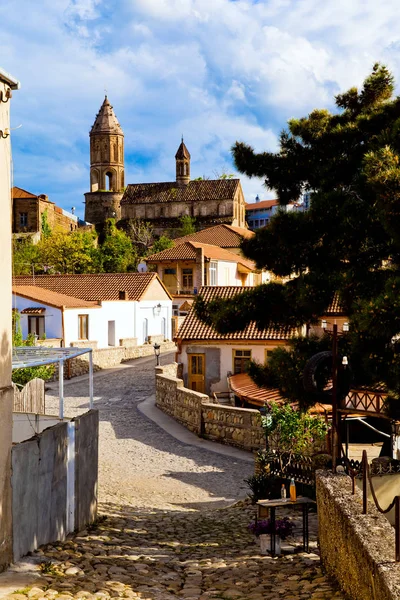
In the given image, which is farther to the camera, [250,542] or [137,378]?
[137,378]

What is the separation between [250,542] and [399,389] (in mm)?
3696

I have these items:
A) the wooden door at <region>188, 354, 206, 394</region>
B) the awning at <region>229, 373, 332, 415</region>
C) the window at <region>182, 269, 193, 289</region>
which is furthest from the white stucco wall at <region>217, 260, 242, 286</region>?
the awning at <region>229, 373, 332, 415</region>

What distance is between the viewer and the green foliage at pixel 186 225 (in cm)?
9375

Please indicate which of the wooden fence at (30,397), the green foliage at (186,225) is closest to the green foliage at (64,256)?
the green foliage at (186,225)

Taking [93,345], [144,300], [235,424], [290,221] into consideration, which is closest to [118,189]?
[144,300]

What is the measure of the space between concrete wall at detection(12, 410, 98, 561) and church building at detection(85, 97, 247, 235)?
84.9m

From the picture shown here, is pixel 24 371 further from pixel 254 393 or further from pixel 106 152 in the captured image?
pixel 106 152

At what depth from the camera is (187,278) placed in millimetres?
61531

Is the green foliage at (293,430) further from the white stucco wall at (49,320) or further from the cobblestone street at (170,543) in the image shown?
the white stucco wall at (49,320)

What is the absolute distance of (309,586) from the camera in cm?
838

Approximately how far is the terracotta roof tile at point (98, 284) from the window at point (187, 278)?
1142 centimetres

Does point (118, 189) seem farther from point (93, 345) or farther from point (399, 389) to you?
point (399, 389)

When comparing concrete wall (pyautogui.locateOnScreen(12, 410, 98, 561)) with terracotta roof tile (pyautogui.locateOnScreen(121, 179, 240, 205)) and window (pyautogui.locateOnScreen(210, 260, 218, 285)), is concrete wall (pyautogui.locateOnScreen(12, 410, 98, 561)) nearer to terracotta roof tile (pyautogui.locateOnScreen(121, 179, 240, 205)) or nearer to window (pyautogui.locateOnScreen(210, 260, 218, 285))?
window (pyautogui.locateOnScreen(210, 260, 218, 285))

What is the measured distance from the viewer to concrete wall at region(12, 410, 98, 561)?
9.34m
